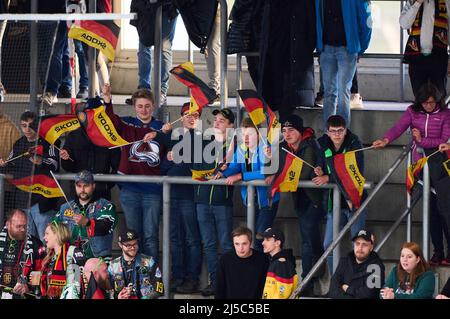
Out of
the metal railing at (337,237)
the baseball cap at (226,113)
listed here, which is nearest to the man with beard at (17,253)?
the baseball cap at (226,113)

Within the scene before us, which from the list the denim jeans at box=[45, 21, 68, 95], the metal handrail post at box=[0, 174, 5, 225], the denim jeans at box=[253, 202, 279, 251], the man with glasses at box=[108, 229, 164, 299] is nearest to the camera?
the man with glasses at box=[108, 229, 164, 299]

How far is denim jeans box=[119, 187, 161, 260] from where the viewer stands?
19438mm

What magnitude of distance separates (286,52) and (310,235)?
6.98ft

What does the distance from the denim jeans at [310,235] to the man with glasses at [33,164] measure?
2505 mm

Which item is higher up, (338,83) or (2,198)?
(338,83)

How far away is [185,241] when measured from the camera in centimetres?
1953

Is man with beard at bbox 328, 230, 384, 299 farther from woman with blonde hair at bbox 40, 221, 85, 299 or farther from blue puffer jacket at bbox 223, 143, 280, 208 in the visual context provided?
woman with blonde hair at bbox 40, 221, 85, 299

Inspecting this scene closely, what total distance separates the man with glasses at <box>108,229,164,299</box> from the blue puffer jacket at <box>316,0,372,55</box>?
117 inches

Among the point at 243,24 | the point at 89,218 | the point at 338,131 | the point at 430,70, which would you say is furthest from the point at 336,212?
the point at 243,24

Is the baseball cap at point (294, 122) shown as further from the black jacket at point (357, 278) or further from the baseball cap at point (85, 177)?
the baseball cap at point (85, 177)

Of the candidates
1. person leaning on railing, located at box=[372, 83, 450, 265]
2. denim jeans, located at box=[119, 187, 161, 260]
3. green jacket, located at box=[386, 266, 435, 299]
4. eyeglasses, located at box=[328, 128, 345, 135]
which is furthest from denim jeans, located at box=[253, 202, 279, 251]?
green jacket, located at box=[386, 266, 435, 299]

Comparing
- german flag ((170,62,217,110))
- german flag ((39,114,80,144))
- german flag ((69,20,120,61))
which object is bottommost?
german flag ((39,114,80,144))

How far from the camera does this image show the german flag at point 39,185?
770 inches

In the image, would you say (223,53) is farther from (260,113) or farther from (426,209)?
(426,209)
